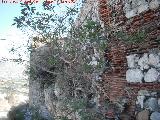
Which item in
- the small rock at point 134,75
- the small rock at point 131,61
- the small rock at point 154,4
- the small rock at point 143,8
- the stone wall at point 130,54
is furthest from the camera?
the small rock at point 131,61

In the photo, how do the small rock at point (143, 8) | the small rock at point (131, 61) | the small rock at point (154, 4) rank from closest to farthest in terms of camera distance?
the small rock at point (154, 4) → the small rock at point (143, 8) → the small rock at point (131, 61)

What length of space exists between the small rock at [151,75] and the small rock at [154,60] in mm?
108

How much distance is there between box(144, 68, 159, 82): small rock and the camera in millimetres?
5578

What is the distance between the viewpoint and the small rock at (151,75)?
18.3 feet

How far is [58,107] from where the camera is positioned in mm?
9352

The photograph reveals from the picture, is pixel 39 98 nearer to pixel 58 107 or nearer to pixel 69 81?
pixel 58 107

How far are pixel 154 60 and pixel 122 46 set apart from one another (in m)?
1.05

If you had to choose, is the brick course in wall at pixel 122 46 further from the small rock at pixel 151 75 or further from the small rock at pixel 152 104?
the small rock at pixel 152 104

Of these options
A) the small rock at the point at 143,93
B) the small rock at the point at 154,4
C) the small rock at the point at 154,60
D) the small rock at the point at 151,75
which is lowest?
the small rock at the point at 143,93

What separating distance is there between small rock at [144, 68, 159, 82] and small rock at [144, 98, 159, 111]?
0.36m

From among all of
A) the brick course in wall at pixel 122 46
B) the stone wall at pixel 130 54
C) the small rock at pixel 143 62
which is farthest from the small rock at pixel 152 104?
the small rock at pixel 143 62

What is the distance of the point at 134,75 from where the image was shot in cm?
609

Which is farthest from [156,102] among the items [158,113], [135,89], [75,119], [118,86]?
[75,119]

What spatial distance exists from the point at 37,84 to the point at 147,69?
7.36 m
